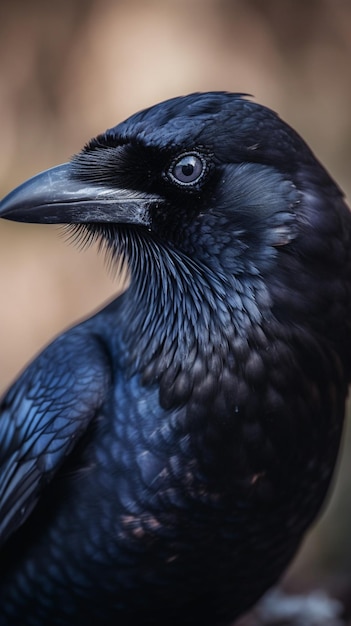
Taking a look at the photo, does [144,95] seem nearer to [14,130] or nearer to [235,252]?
[14,130]

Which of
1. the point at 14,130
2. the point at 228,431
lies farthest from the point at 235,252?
the point at 14,130

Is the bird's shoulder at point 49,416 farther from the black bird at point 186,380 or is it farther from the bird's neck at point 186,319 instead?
the bird's neck at point 186,319

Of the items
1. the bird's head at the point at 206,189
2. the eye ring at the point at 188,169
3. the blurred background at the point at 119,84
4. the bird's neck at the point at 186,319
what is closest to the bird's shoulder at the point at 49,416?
the bird's neck at the point at 186,319

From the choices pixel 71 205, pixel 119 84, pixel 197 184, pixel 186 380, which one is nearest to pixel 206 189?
pixel 197 184

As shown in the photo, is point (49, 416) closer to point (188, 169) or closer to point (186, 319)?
point (186, 319)

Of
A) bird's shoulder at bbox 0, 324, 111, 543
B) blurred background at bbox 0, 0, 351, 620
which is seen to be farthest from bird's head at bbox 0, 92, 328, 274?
blurred background at bbox 0, 0, 351, 620

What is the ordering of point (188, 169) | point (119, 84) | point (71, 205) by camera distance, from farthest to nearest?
point (119, 84) < point (71, 205) < point (188, 169)

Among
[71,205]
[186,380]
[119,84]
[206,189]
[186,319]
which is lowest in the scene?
[186,380]
